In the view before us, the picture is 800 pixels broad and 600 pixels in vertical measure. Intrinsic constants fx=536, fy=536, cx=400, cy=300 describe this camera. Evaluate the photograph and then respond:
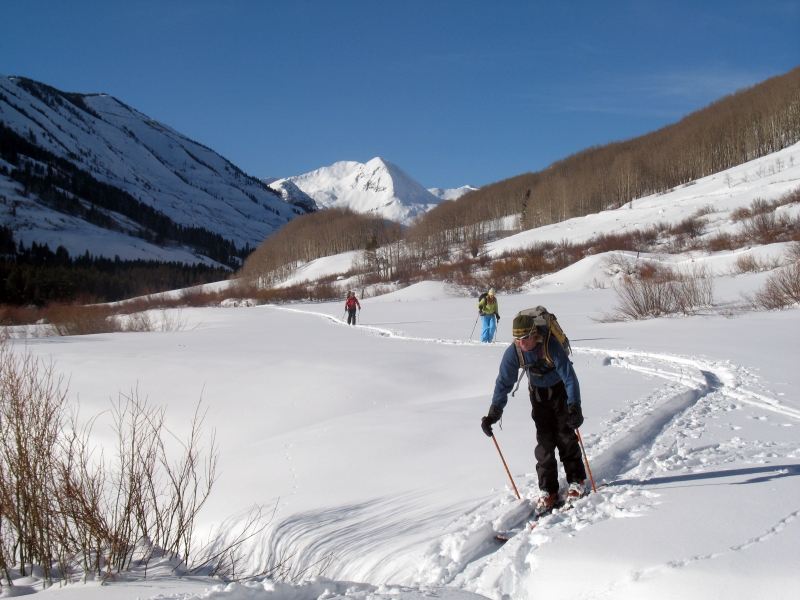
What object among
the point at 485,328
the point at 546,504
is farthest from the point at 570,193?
the point at 546,504

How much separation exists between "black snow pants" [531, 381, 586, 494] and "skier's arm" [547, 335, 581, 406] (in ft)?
0.59

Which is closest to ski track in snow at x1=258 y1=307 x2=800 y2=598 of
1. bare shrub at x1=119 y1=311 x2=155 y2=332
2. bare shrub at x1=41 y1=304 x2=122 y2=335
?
bare shrub at x1=41 y1=304 x2=122 y2=335

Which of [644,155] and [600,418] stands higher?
[644,155]

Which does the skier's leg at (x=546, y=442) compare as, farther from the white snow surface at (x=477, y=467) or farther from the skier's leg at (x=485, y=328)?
the skier's leg at (x=485, y=328)

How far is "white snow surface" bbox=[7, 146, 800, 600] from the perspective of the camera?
3.43 meters

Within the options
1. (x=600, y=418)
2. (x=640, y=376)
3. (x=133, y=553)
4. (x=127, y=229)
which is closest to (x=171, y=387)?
(x=133, y=553)

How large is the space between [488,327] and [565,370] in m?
11.6

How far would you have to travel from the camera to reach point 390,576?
3977 millimetres

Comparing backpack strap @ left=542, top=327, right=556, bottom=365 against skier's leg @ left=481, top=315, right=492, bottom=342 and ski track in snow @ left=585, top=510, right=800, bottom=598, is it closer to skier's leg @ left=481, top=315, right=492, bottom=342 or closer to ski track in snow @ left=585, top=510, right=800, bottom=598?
ski track in snow @ left=585, top=510, right=800, bottom=598

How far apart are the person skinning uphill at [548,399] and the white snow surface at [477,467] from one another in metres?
0.24

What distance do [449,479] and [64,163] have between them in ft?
660

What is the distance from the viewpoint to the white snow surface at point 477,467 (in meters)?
3.43

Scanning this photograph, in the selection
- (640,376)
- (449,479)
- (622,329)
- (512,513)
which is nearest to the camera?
(512,513)

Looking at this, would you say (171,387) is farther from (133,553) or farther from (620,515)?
(620,515)
